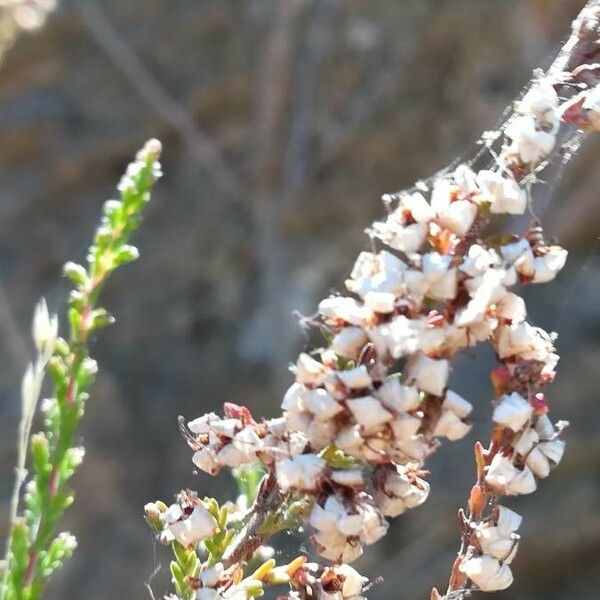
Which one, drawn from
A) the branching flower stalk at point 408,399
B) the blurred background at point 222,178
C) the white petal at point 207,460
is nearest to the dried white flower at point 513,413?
the branching flower stalk at point 408,399

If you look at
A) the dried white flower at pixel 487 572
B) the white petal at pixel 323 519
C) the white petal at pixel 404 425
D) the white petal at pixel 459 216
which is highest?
the white petal at pixel 459 216

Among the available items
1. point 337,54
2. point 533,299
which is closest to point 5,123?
point 337,54

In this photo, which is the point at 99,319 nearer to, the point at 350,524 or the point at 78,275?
the point at 78,275

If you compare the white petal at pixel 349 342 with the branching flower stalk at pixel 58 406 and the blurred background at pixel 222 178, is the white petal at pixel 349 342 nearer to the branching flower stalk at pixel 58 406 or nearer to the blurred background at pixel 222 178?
the branching flower stalk at pixel 58 406

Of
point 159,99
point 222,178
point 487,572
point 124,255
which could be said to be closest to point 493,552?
point 487,572

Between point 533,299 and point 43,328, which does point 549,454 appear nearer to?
point 43,328

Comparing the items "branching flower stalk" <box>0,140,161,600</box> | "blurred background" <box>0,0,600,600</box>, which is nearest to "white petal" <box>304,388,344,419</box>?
"branching flower stalk" <box>0,140,161,600</box>

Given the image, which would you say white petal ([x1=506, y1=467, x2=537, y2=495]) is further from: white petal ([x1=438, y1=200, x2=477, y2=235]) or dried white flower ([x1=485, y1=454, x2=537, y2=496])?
white petal ([x1=438, y1=200, x2=477, y2=235])
